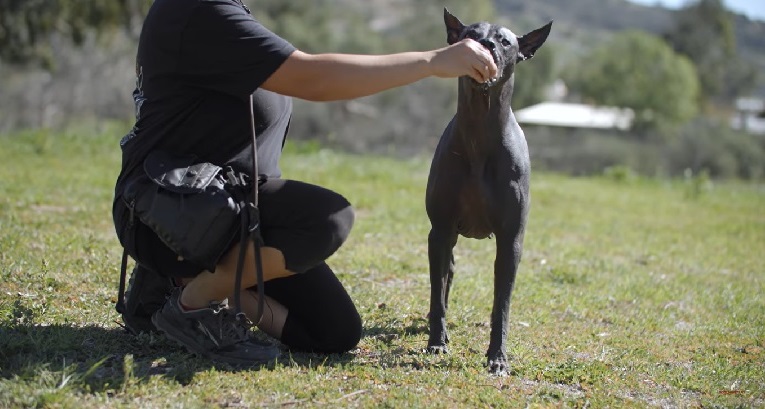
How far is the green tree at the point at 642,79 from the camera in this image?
3644 cm

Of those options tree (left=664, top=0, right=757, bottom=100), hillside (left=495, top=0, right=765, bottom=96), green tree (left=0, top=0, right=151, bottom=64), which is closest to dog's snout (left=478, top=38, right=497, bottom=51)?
green tree (left=0, top=0, right=151, bottom=64)

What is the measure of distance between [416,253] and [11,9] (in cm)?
1126

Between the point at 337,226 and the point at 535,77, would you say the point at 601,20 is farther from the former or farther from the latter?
the point at 337,226

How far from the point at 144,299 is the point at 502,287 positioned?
64.3 inches

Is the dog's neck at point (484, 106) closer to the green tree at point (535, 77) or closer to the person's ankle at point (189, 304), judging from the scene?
the person's ankle at point (189, 304)

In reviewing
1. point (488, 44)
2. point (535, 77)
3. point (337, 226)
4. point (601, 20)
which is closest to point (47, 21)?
point (337, 226)

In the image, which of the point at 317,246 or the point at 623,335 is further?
the point at 623,335

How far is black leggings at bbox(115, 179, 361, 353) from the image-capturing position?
3.54 m

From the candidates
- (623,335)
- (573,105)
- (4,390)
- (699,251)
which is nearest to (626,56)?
(573,105)

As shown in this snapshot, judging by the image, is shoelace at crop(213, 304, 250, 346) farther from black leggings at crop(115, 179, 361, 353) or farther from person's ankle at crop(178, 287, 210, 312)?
black leggings at crop(115, 179, 361, 353)

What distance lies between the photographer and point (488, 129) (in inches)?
153

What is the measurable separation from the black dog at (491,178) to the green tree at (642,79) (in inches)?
1285

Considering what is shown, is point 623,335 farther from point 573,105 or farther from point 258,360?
point 573,105

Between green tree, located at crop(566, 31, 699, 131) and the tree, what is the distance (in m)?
16.3
